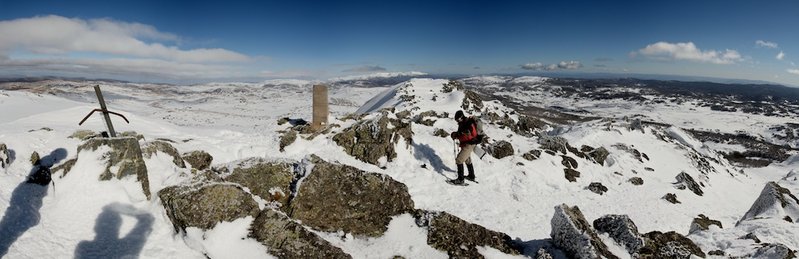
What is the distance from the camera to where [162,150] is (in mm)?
12312

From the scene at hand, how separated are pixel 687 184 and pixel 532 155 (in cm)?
1157

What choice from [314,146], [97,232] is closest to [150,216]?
[97,232]

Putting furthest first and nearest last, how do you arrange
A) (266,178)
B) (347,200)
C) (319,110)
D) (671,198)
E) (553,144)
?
(553,144)
(671,198)
(319,110)
(266,178)
(347,200)

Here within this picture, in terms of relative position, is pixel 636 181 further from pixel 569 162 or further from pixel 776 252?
pixel 776 252

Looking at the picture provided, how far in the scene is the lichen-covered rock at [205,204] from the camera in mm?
9086

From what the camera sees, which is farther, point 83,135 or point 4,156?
point 83,135

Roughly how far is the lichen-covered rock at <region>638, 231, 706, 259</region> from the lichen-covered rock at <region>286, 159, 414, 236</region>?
6309 mm

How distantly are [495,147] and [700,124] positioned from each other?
20071 centimetres

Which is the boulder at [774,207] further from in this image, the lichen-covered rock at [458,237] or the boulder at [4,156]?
the boulder at [4,156]

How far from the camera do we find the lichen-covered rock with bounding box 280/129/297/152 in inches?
694

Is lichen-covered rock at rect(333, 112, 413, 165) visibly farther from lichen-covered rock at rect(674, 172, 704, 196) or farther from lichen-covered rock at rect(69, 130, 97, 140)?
lichen-covered rock at rect(674, 172, 704, 196)

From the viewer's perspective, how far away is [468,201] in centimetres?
1611

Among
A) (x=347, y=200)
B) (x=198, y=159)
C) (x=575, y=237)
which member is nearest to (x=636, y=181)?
(x=575, y=237)

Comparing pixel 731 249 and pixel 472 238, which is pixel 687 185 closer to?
pixel 731 249
